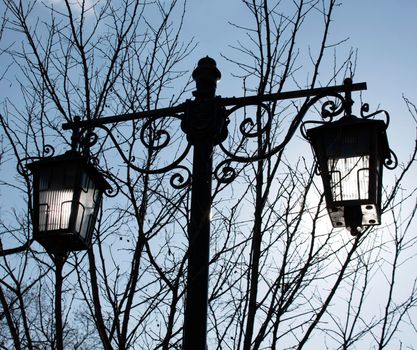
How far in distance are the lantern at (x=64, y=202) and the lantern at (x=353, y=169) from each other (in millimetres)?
1183

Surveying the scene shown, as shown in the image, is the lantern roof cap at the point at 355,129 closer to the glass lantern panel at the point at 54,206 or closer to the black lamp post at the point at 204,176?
the black lamp post at the point at 204,176

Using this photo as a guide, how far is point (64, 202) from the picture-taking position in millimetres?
3105

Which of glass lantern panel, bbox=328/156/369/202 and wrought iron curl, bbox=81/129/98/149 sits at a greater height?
wrought iron curl, bbox=81/129/98/149

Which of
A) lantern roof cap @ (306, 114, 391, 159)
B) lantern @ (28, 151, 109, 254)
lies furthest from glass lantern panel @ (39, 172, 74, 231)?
lantern roof cap @ (306, 114, 391, 159)

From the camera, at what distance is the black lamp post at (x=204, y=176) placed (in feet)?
9.36

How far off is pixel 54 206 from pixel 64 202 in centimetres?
5

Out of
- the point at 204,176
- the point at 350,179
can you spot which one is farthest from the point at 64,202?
the point at 350,179

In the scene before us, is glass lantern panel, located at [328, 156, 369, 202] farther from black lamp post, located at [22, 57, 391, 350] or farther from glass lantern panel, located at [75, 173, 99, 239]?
glass lantern panel, located at [75, 173, 99, 239]

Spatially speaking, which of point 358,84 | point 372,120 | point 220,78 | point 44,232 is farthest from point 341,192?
point 44,232

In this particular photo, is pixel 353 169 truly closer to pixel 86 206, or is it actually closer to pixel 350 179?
pixel 350 179

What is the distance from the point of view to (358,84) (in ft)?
10.7

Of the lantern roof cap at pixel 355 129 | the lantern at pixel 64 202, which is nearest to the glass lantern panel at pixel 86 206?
the lantern at pixel 64 202

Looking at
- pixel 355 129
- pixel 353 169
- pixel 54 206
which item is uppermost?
pixel 355 129

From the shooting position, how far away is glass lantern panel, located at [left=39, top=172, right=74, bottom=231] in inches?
120
